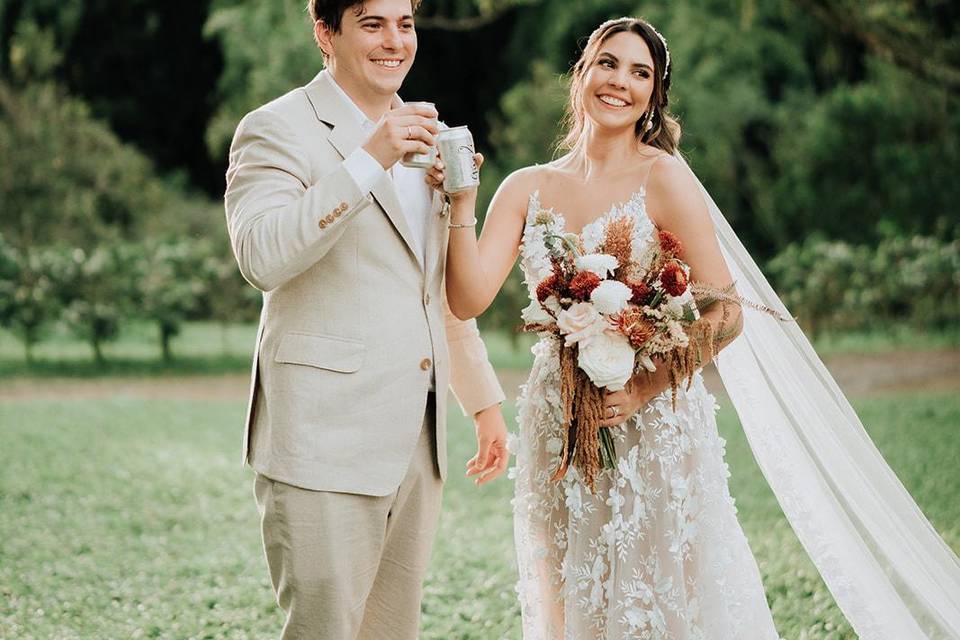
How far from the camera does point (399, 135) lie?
8.56 ft

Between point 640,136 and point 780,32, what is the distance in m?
15.1

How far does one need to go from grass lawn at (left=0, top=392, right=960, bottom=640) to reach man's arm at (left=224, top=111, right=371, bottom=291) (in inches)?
106

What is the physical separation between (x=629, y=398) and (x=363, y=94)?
1169mm

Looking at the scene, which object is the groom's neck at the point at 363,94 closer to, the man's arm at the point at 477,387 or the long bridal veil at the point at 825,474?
the man's arm at the point at 477,387

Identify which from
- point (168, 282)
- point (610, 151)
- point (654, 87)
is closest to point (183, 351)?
point (168, 282)

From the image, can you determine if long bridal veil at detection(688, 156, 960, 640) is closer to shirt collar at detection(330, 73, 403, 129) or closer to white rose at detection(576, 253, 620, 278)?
white rose at detection(576, 253, 620, 278)

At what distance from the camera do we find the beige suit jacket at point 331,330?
2754mm

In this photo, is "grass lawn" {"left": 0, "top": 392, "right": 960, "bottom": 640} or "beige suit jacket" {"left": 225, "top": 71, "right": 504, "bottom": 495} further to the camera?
"grass lawn" {"left": 0, "top": 392, "right": 960, "bottom": 640}

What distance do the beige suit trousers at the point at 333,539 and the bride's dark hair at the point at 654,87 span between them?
1201mm

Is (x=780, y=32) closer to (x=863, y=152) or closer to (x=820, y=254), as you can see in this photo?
(x=863, y=152)

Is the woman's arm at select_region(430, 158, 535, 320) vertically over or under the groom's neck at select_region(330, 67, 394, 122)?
under

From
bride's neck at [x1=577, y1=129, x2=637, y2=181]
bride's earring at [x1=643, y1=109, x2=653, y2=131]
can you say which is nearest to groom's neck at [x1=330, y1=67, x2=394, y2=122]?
bride's neck at [x1=577, y1=129, x2=637, y2=181]

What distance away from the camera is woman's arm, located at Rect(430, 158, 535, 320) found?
304cm

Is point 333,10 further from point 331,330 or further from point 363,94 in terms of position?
point 331,330
